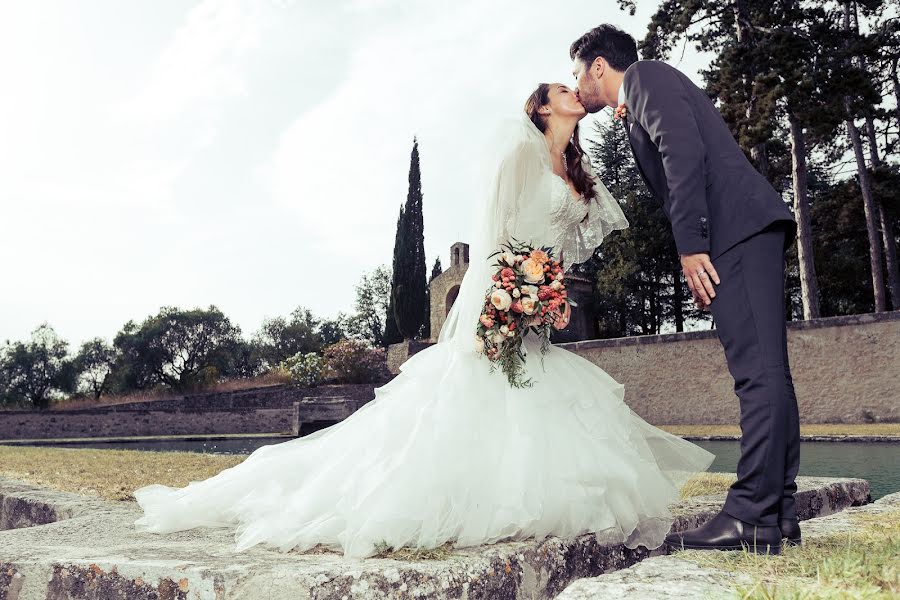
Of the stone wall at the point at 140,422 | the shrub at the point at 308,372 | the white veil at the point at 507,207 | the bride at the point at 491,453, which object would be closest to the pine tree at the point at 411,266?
the shrub at the point at 308,372

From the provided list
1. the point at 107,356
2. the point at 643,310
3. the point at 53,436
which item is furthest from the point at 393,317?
the point at 107,356

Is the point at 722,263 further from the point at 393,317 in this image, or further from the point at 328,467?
the point at 393,317

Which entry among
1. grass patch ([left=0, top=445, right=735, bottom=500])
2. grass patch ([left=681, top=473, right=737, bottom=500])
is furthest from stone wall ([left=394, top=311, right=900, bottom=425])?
grass patch ([left=0, top=445, right=735, bottom=500])

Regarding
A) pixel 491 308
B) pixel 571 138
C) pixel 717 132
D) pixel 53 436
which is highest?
pixel 571 138

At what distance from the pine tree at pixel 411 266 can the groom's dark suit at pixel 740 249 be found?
34846mm

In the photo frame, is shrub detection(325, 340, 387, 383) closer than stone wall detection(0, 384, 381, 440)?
No

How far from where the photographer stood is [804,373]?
17.8m

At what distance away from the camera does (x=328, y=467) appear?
2820 millimetres

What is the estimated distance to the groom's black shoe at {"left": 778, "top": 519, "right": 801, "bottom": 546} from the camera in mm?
2236

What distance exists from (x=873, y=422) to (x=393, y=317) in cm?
2725

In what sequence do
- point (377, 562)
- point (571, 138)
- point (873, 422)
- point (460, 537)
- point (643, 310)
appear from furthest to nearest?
point (643, 310) → point (873, 422) → point (571, 138) → point (460, 537) → point (377, 562)

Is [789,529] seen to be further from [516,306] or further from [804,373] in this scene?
[804,373]

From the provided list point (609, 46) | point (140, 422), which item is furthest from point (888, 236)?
point (140, 422)

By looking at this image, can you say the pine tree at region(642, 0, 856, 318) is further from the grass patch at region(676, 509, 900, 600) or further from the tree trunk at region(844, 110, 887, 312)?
the grass patch at region(676, 509, 900, 600)
